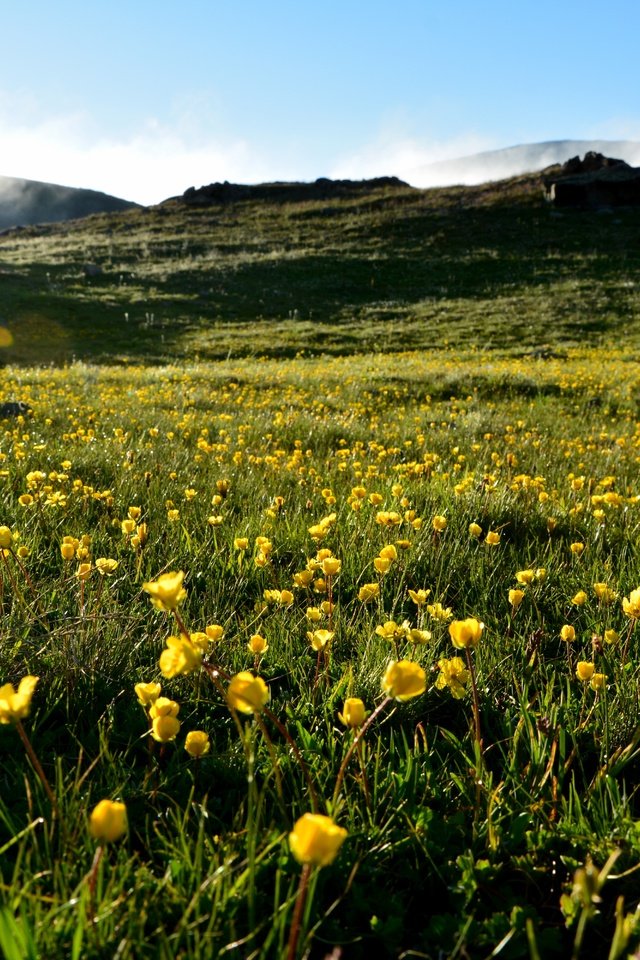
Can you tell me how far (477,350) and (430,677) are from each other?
1991cm

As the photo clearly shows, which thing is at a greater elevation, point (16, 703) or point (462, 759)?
point (16, 703)

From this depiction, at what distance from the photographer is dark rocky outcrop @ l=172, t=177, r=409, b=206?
230 feet

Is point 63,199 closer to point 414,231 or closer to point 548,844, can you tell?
point 414,231

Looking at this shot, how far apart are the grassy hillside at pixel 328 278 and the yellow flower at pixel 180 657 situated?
Answer: 63.2 feet

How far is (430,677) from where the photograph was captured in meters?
2.24

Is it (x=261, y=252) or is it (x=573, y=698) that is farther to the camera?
(x=261, y=252)

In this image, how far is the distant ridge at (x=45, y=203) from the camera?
11319cm

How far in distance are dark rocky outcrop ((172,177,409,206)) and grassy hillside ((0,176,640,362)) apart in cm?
578

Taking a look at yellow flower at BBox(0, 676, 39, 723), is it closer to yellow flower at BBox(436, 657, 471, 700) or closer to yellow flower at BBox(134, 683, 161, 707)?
yellow flower at BBox(134, 683, 161, 707)

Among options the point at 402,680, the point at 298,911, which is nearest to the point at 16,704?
the point at 298,911

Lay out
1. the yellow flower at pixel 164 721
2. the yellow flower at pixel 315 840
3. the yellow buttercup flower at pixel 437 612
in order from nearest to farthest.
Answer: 1. the yellow flower at pixel 315 840
2. the yellow flower at pixel 164 721
3. the yellow buttercup flower at pixel 437 612

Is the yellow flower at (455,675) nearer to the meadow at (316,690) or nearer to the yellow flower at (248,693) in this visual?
the meadow at (316,690)

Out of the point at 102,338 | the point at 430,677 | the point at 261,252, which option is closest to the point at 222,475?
the point at 430,677

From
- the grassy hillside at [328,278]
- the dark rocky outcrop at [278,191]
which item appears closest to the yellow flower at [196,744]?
the grassy hillside at [328,278]
